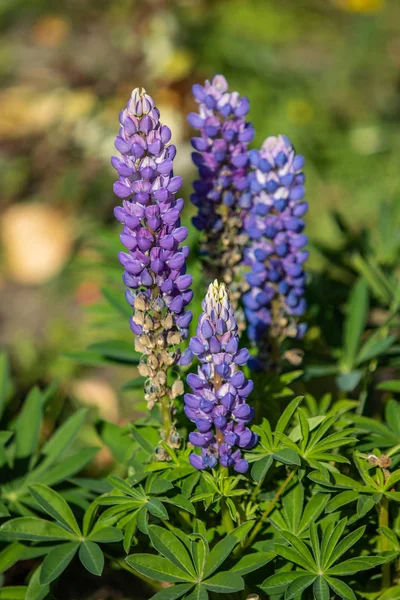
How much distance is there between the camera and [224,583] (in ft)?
5.00

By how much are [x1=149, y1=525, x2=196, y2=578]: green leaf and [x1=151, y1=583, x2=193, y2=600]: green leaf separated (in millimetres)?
28

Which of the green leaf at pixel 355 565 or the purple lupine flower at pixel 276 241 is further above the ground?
the purple lupine flower at pixel 276 241

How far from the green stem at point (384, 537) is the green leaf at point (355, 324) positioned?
0.62 m

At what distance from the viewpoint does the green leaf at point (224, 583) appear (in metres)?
1.49

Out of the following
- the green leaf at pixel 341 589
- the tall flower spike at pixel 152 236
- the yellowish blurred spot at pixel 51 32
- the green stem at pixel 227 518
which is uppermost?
the yellowish blurred spot at pixel 51 32

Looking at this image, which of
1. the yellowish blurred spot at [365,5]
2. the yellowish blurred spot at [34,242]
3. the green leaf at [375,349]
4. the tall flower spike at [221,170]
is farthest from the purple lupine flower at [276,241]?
the yellowish blurred spot at [365,5]

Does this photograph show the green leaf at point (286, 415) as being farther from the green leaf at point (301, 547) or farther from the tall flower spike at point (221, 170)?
the tall flower spike at point (221, 170)

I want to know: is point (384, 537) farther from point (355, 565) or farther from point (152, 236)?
point (152, 236)

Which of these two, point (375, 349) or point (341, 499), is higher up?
point (375, 349)

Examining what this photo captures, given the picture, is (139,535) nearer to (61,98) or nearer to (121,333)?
(121,333)

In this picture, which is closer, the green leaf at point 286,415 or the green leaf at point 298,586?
the green leaf at point 298,586

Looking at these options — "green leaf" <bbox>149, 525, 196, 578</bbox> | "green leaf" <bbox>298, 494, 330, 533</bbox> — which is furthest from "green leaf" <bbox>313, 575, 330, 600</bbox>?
"green leaf" <bbox>149, 525, 196, 578</bbox>

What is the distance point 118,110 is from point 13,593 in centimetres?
349

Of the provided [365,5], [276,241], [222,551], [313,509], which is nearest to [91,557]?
[222,551]
